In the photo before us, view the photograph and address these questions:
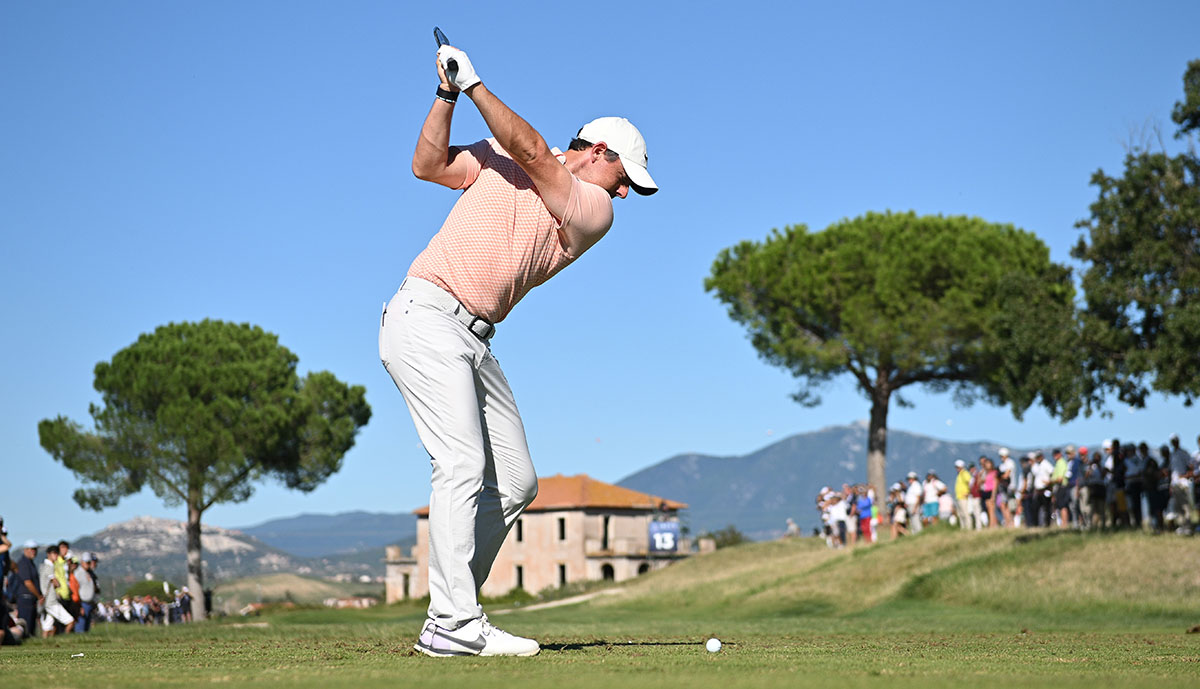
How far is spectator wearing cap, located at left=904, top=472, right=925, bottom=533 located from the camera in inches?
1257

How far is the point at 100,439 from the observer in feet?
165

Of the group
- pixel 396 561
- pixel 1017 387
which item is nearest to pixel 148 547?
pixel 396 561

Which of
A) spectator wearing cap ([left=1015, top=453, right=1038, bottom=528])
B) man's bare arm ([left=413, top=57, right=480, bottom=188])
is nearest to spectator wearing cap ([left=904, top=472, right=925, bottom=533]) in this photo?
spectator wearing cap ([left=1015, top=453, right=1038, bottom=528])

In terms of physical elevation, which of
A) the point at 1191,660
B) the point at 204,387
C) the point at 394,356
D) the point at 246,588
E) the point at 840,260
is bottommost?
the point at 246,588

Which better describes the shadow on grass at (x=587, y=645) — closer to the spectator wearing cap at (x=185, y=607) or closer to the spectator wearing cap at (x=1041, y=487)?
the spectator wearing cap at (x=1041, y=487)

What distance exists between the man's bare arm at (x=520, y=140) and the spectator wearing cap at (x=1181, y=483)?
811 inches

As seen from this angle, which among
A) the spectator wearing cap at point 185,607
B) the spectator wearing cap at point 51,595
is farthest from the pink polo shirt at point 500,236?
the spectator wearing cap at point 185,607

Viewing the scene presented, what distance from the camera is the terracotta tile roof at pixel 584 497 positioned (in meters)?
86.4

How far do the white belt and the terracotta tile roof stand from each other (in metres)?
79.2

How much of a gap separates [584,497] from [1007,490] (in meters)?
60.2

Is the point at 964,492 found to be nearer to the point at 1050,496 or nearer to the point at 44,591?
the point at 1050,496

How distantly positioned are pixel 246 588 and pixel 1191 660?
392ft

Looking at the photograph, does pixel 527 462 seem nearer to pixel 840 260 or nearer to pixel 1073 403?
pixel 1073 403

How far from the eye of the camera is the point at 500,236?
17.2 feet
